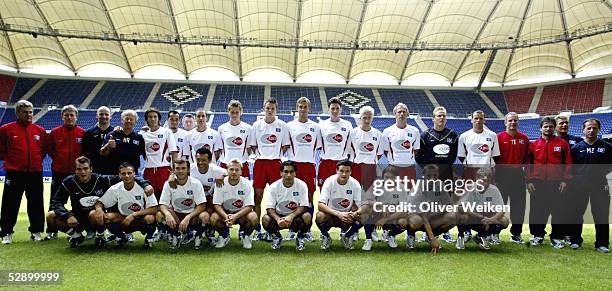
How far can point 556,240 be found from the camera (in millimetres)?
6430

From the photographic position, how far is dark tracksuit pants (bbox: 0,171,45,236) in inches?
244

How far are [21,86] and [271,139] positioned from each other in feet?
114

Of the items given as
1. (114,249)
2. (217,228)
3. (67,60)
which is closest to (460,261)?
(217,228)

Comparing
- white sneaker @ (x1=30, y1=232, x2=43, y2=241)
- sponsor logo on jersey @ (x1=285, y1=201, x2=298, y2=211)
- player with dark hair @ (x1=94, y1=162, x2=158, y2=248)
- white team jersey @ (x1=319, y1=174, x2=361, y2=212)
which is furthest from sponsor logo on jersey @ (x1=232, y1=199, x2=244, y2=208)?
white sneaker @ (x1=30, y1=232, x2=43, y2=241)

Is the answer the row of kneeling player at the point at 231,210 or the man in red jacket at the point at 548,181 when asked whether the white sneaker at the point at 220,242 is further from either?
the man in red jacket at the point at 548,181

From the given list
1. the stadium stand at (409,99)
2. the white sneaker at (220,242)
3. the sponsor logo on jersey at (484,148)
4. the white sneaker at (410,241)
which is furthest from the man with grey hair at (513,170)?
the stadium stand at (409,99)

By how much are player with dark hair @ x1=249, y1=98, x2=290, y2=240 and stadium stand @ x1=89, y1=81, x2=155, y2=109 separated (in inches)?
1115

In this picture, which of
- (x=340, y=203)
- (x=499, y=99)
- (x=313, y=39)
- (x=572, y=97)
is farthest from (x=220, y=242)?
(x=572, y=97)

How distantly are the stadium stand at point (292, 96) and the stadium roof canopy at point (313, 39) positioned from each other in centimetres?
141

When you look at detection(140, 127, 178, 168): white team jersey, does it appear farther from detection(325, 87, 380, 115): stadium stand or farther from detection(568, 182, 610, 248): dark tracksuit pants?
detection(325, 87, 380, 115): stadium stand

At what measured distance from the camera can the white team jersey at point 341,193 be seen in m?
5.95

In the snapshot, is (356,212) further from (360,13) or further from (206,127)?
(360,13)

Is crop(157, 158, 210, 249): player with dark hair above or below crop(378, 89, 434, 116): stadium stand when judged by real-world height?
below

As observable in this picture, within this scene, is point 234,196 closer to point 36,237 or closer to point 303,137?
point 303,137
